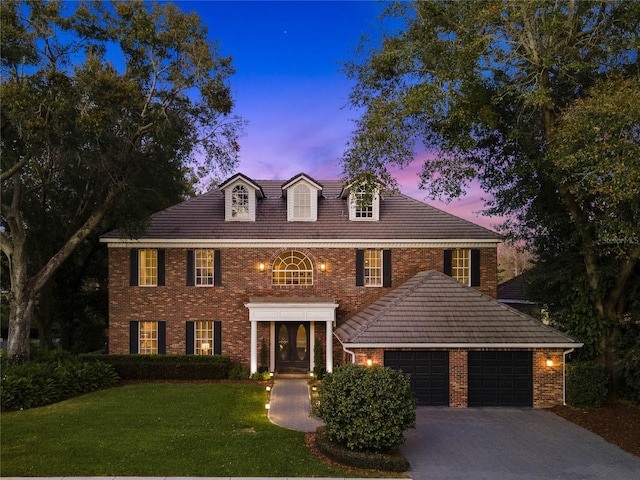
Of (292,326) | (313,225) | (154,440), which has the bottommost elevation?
(154,440)

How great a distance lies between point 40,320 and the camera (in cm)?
2341

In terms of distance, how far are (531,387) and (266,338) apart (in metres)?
10.1

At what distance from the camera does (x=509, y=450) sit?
10414 mm

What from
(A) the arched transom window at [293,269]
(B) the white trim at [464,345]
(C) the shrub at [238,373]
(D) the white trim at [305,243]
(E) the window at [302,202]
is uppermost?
(E) the window at [302,202]

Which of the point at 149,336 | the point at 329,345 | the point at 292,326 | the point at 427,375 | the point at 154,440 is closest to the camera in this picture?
the point at 154,440

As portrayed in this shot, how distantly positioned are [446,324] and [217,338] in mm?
9348

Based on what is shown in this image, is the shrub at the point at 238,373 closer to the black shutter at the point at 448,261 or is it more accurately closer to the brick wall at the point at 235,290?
the brick wall at the point at 235,290

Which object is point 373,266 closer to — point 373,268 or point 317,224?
point 373,268

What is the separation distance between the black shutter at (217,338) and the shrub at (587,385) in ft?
42.1

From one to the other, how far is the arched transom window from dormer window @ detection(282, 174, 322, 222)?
1.66 m

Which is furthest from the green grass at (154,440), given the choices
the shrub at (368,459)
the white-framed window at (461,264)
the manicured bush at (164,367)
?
the white-framed window at (461,264)

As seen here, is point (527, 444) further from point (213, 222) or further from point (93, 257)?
point (93, 257)

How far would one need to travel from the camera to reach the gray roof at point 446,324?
14297 millimetres

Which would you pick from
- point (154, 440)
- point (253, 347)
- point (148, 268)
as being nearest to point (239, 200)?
point (148, 268)
